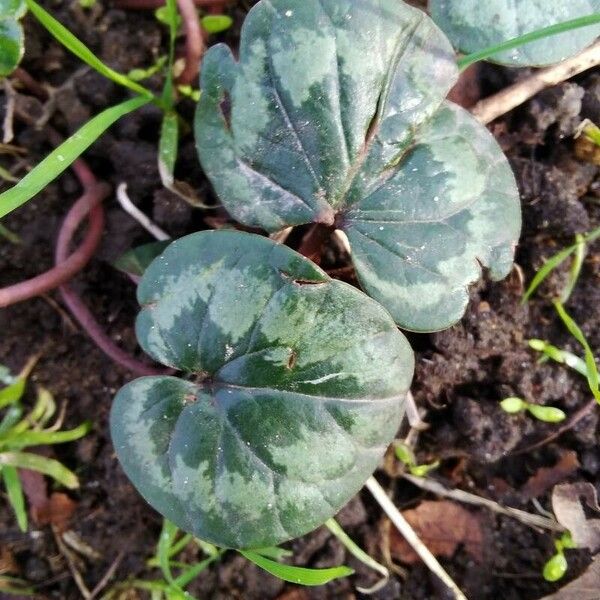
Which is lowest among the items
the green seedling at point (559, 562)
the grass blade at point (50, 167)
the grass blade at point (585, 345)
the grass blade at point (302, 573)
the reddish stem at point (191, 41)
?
the green seedling at point (559, 562)

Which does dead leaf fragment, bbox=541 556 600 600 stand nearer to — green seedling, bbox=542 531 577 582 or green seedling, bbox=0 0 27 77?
green seedling, bbox=542 531 577 582

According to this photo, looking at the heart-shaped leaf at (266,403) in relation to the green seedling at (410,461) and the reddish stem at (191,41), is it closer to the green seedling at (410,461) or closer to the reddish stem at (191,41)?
the green seedling at (410,461)

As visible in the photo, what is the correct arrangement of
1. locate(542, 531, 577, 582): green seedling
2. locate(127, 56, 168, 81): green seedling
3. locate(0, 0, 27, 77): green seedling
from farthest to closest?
locate(127, 56, 168, 81): green seedling
locate(542, 531, 577, 582): green seedling
locate(0, 0, 27, 77): green seedling

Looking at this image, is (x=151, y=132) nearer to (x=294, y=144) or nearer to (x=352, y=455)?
(x=294, y=144)

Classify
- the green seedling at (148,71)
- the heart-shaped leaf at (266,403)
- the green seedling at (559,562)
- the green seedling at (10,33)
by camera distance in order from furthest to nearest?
the green seedling at (148,71) → the green seedling at (559,562) → the green seedling at (10,33) → the heart-shaped leaf at (266,403)

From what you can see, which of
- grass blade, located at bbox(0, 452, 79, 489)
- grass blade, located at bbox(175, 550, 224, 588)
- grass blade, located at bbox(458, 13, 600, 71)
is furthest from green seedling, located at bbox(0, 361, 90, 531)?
grass blade, located at bbox(458, 13, 600, 71)

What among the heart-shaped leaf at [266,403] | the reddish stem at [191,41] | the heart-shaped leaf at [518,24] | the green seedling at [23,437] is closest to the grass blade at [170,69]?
the reddish stem at [191,41]
